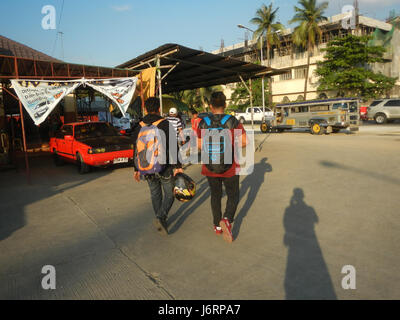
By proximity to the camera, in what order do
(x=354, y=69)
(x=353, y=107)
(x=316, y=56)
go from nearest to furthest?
1. (x=353, y=107)
2. (x=354, y=69)
3. (x=316, y=56)

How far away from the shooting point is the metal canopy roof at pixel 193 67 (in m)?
10.9

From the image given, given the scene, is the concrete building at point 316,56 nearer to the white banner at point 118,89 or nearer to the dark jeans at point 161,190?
the white banner at point 118,89

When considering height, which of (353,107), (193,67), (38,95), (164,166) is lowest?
(164,166)

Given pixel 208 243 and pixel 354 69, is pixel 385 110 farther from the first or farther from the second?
pixel 208 243

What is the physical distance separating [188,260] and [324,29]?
42601 mm

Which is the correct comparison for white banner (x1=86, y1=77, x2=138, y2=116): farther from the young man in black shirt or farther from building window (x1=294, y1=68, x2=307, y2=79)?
building window (x1=294, y1=68, x2=307, y2=79)

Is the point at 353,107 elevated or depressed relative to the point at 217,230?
elevated

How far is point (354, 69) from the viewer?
108 feet

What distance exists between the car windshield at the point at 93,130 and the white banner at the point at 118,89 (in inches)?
41.8

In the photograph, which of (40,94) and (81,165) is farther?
(81,165)

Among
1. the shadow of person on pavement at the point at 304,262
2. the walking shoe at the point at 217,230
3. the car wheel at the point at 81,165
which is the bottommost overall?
the shadow of person on pavement at the point at 304,262

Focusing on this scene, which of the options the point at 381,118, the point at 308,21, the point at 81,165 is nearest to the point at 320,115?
the point at 381,118

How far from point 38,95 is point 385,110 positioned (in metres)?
24.3

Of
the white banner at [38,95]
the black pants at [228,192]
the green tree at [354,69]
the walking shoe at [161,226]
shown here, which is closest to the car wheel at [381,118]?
the green tree at [354,69]
